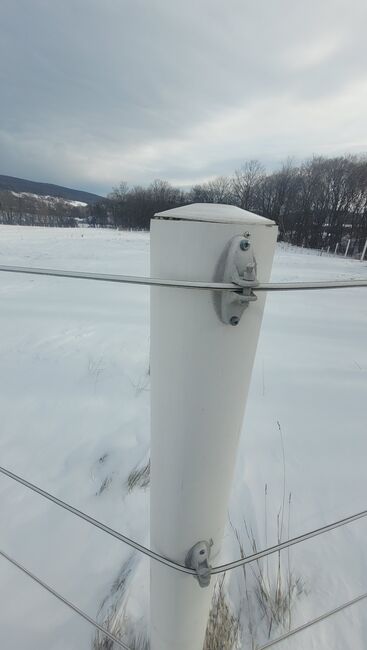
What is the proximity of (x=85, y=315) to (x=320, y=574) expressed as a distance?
15.7 feet

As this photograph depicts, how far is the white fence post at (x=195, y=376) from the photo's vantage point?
0.49 meters

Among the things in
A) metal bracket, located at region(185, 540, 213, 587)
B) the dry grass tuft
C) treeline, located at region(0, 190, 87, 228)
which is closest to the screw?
metal bracket, located at region(185, 540, 213, 587)

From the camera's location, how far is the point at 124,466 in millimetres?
1984

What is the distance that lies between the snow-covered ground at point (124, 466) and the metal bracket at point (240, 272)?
146 centimetres

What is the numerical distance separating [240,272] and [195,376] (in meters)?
0.21

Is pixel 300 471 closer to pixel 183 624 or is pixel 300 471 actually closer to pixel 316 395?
pixel 316 395

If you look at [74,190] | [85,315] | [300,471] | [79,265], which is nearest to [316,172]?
[79,265]

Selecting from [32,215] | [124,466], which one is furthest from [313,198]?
[32,215]

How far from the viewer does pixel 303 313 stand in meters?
6.08

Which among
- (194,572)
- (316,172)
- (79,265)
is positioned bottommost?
(79,265)

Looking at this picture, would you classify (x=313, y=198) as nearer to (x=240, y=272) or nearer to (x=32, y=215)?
(x=240, y=272)

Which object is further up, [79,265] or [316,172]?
[316,172]

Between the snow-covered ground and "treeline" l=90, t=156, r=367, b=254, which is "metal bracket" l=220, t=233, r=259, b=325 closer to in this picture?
the snow-covered ground

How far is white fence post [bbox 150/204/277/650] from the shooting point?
1.62ft
